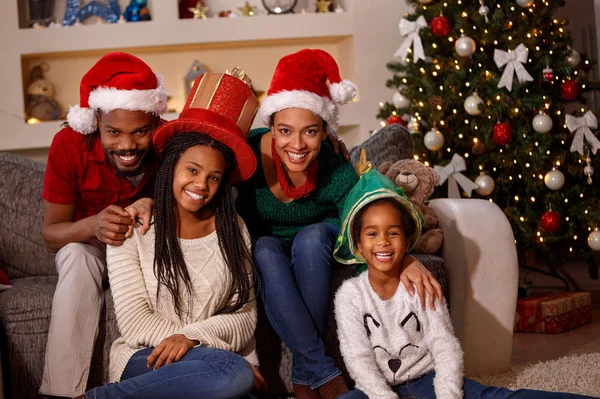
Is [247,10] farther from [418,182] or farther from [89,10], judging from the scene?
[418,182]

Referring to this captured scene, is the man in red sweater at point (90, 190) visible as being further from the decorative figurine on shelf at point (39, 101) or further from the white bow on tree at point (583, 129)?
the decorative figurine on shelf at point (39, 101)

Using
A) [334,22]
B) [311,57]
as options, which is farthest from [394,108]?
[311,57]

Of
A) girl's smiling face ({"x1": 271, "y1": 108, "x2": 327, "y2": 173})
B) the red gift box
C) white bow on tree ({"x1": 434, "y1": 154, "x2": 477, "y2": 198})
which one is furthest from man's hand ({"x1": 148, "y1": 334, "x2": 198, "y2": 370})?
white bow on tree ({"x1": 434, "y1": 154, "x2": 477, "y2": 198})

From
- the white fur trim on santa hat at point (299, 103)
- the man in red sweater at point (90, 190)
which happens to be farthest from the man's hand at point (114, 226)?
the white fur trim on santa hat at point (299, 103)

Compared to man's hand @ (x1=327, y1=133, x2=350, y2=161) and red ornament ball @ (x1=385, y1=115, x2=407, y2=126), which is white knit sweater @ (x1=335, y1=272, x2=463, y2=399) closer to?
man's hand @ (x1=327, y1=133, x2=350, y2=161)

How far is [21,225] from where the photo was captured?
2.71m

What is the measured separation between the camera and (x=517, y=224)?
386 centimetres

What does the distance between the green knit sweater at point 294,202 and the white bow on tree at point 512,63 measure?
5.57 ft

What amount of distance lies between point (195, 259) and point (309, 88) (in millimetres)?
608

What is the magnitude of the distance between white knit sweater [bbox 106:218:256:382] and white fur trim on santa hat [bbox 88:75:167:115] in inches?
14.7

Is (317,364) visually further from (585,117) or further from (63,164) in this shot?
(585,117)

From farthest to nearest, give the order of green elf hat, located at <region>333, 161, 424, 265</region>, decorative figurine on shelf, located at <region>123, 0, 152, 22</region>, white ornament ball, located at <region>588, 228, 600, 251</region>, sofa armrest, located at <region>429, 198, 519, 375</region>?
decorative figurine on shelf, located at <region>123, 0, 152, 22</region> → white ornament ball, located at <region>588, 228, 600, 251</region> → sofa armrest, located at <region>429, 198, 519, 375</region> → green elf hat, located at <region>333, 161, 424, 265</region>

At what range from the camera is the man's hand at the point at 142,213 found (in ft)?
6.82

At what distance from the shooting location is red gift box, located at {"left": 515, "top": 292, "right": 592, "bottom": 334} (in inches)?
130
